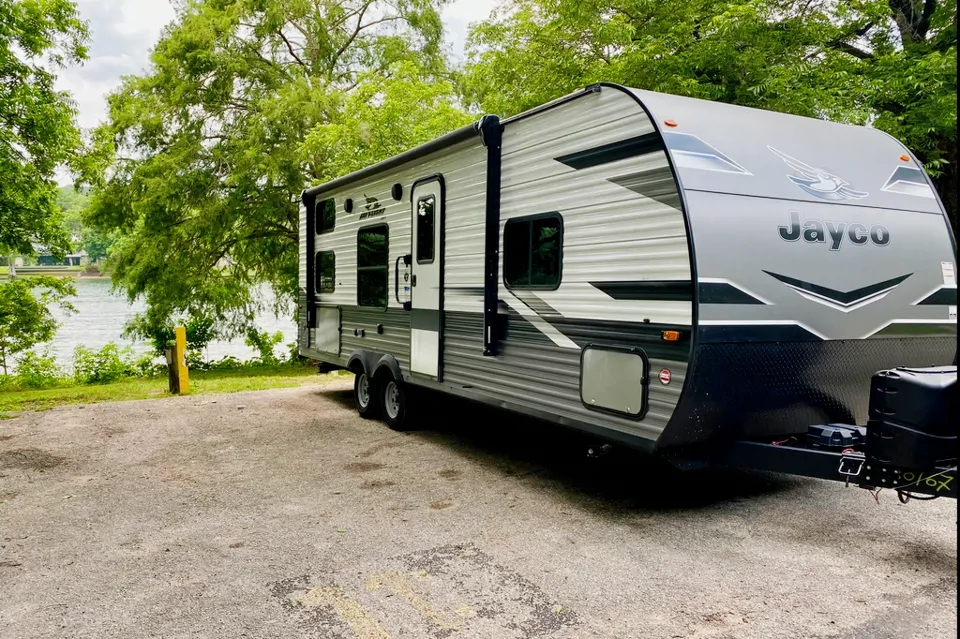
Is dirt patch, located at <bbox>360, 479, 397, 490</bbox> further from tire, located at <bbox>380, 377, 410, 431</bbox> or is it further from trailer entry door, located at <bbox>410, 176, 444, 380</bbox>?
tire, located at <bbox>380, 377, 410, 431</bbox>

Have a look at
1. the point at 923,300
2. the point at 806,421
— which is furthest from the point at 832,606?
the point at 923,300

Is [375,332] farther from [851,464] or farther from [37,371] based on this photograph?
[37,371]

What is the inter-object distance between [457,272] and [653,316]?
7.93 ft

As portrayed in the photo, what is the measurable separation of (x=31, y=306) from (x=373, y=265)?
8.17m

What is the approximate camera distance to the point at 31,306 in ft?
42.7

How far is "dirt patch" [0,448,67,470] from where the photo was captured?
6.66 meters

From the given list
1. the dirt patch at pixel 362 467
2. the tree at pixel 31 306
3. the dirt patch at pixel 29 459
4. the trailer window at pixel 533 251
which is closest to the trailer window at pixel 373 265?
the dirt patch at pixel 362 467

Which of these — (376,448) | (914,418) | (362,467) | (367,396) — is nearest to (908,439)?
(914,418)

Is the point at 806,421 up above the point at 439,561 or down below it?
above

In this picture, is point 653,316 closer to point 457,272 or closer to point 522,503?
point 522,503

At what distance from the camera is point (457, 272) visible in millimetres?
6578

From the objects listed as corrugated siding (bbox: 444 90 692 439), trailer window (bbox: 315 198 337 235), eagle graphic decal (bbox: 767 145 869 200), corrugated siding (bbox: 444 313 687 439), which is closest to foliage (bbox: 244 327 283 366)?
trailer window (bbox: 315 198 337 235)

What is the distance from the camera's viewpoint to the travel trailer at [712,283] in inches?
170

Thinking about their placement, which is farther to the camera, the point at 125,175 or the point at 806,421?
the point at 125,175
